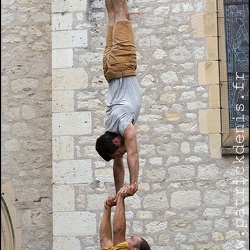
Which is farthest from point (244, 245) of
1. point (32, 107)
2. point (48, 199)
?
point (32, 107)

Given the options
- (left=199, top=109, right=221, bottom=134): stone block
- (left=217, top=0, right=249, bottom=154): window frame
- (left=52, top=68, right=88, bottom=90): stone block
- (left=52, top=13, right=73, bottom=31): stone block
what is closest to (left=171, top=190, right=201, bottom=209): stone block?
(left=217, top=0, right=249, bottom=154): window frame

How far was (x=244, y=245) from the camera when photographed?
313 inches

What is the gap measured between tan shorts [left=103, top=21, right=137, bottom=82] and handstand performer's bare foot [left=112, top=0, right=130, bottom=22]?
36 mm

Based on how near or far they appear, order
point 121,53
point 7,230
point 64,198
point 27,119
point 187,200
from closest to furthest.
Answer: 1. point 121,53
2. point 187,200
3. point 64,198
4. point 7,230
5. point 27,119

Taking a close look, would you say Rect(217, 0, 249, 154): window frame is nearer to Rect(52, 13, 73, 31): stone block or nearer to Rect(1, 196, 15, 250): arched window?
Rect(52, 13, 73, 31): stone block

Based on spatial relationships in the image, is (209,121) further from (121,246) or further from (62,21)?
(121,246)

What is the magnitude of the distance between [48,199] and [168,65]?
1911 millimetres

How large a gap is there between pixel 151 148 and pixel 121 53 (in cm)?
270

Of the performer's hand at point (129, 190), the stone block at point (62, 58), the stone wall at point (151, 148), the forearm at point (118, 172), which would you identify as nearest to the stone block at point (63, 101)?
the stone wall at point (151, 148)

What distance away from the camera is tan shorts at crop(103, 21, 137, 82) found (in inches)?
219

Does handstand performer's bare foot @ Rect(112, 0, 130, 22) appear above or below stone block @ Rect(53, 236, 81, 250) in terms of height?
above

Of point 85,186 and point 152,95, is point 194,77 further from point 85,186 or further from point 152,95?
point 85,186

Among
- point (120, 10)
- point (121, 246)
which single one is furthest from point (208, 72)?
point (121, 246)

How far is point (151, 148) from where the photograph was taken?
8.16m
